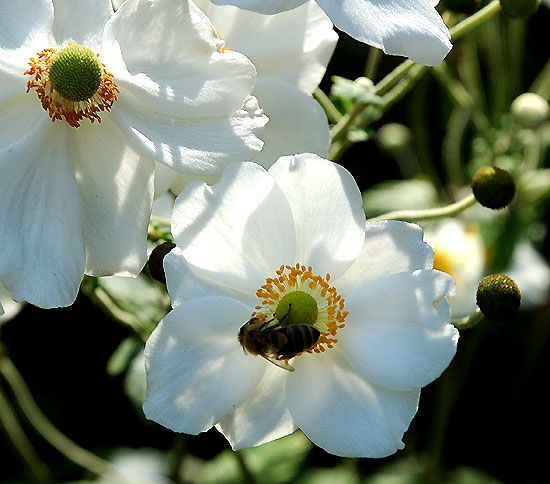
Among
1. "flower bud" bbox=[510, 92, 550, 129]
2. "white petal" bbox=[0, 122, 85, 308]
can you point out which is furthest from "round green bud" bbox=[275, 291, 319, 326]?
"flower bud" bbox=[510, 92, 550, 129]

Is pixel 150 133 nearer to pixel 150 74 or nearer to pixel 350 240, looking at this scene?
pixel 150 74

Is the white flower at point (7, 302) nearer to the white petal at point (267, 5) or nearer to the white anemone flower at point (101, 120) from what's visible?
the white anemone flower at point (101, 120)

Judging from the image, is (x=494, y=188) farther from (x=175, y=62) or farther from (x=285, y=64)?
(x=175, y=62)

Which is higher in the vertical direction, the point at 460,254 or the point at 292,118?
the point at 292,118

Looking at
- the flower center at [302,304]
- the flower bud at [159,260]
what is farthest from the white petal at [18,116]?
the flower center at [302,304]

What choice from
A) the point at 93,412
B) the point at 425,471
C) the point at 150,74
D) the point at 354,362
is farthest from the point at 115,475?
the point at 150,74

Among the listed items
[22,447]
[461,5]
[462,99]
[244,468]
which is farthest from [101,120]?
[462,99]

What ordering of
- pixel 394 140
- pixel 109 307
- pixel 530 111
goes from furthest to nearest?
pixel 394 140, pixel 530 111, pixel 109 307
